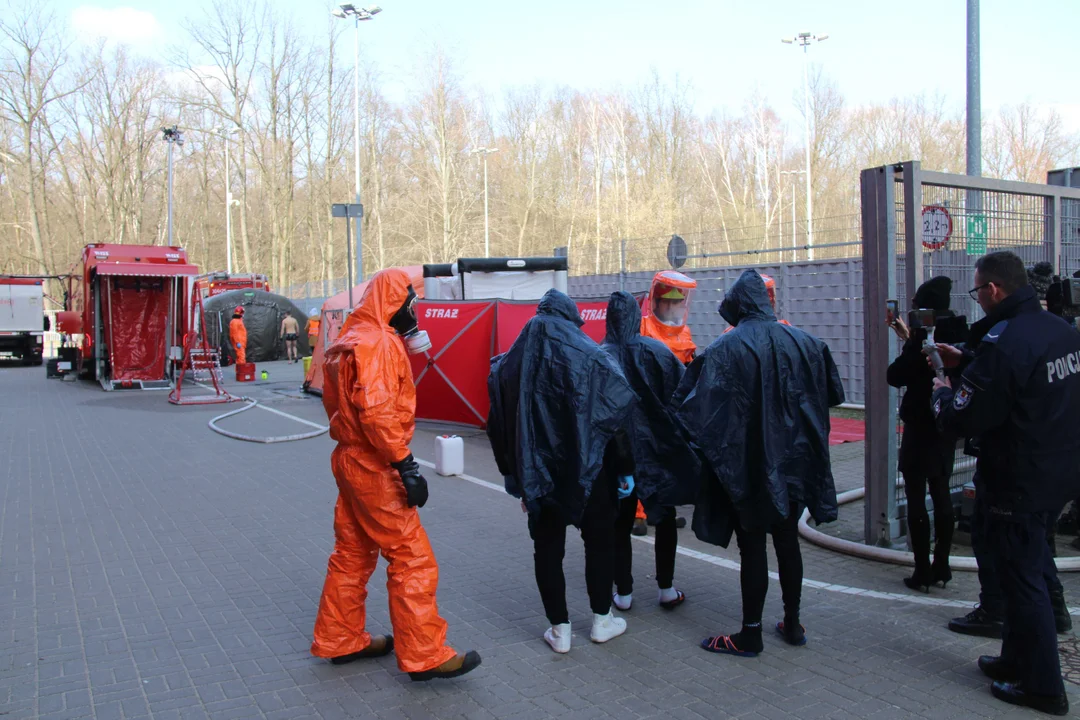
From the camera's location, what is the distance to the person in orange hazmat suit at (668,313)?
6305 mm

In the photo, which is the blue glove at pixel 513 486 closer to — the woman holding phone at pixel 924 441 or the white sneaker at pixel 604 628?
the white sneaker at pixel 604 628

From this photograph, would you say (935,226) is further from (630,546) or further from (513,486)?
(513,486)

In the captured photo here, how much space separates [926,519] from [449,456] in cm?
529

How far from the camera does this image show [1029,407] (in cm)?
368

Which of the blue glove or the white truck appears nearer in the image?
the blue glove

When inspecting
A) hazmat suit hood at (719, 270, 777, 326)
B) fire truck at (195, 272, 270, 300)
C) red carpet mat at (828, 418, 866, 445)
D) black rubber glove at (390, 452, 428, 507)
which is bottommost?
red carpet mat at (828, 418, 866, 445)

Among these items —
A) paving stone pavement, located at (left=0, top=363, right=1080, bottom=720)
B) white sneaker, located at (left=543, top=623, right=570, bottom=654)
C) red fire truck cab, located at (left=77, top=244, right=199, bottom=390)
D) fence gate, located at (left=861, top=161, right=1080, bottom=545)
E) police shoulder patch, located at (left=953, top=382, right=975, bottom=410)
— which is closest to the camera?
police shoulder patch, located at (left=953, top=382, right=975, bottom=410)

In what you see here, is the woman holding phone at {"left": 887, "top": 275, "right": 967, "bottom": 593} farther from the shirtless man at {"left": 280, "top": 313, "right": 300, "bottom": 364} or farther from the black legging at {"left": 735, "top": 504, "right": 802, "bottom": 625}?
the shirtless man at {"left": 280, "top": 313, "right": 300, "bottom": 364}

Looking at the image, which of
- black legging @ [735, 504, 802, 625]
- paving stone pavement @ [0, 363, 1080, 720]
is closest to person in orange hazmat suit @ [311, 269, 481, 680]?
paving stone pavement @ [0, 363, 1080, 720]

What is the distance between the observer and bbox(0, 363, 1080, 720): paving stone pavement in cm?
389

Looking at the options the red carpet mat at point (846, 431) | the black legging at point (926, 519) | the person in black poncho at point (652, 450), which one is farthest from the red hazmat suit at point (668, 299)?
the red carpet mat at point (846, 431)

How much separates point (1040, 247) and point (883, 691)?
14.1 feet

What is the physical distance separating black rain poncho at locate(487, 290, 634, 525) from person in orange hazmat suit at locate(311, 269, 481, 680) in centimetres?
53

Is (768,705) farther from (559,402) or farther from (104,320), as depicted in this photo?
(104,320)
